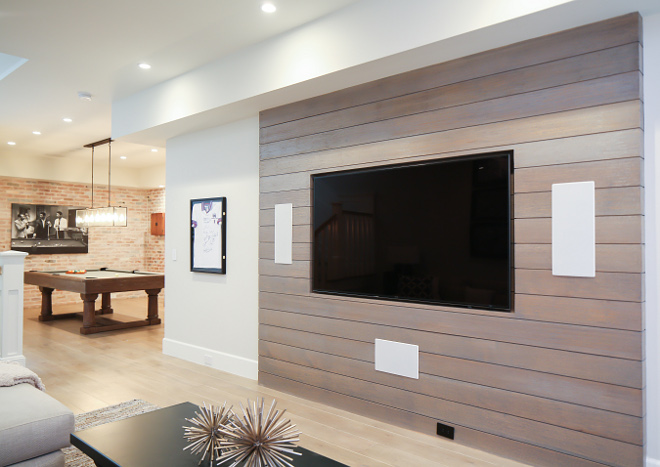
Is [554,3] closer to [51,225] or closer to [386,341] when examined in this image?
[386,341]

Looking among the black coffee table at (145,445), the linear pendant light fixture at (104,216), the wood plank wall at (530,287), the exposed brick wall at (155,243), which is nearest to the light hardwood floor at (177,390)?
the wood plank wall at (530,287)

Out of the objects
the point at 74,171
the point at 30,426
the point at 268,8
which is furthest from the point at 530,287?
the point at 74,171

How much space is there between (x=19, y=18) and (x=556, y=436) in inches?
171

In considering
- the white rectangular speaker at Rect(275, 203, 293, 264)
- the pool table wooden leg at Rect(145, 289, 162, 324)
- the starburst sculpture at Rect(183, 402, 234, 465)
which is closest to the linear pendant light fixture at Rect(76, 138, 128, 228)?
the pool table wooden leg at Rect(145, 289, 162, 324)

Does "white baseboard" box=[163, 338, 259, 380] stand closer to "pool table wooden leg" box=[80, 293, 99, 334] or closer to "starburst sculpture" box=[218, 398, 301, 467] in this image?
"pool table wooden leg" box=[80, 293, 99, 334]

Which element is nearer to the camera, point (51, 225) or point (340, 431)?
point (340, 431)

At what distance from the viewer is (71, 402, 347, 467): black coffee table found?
1.75 meters

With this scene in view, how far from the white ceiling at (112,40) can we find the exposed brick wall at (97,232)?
3437 mm

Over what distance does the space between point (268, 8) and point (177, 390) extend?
303cm

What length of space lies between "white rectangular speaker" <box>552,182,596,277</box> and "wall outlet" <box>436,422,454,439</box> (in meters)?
1.14

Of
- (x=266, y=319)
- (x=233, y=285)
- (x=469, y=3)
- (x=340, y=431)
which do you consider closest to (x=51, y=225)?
(x=233, y=285)

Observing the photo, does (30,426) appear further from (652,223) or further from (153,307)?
(153,307)

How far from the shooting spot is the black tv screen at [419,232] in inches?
103

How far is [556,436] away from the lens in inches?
93.5
